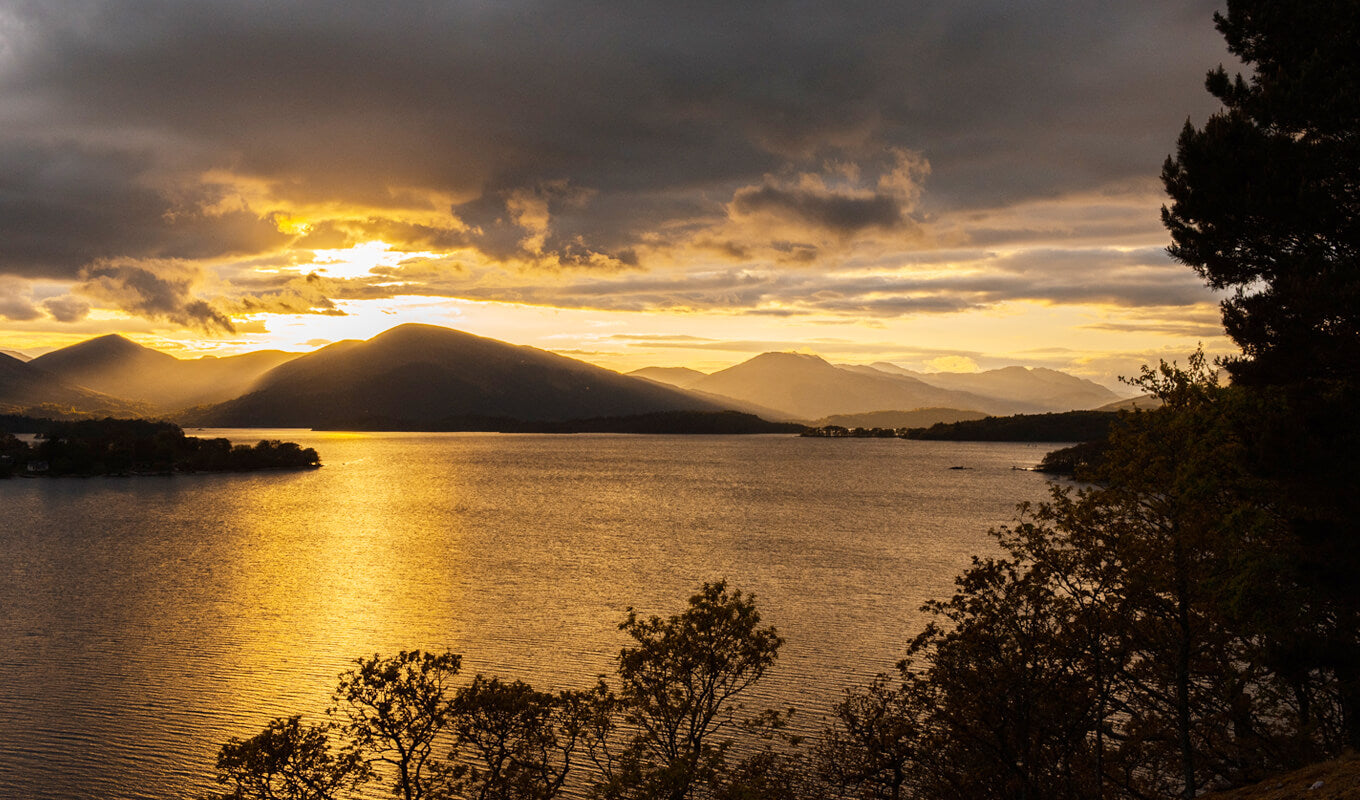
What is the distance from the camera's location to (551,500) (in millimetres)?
137125

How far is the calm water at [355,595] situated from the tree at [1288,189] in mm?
25349

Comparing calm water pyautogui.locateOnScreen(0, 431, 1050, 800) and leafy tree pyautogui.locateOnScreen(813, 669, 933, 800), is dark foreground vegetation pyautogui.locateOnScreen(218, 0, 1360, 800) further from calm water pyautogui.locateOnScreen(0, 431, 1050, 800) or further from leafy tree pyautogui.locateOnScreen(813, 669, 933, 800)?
Result: calm water pyautogui.locateOnScreen(0, 431, 1050, 800)

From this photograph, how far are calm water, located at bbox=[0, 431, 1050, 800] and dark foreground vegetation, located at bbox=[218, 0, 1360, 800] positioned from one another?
502 inches

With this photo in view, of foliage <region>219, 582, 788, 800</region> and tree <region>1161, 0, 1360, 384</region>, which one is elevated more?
tree <region>1161, 0, 1360, 384</region>

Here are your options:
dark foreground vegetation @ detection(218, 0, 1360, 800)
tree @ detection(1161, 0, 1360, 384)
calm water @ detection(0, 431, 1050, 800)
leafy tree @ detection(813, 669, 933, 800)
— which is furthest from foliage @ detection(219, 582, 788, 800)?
tree @ detection(1161, 0, 1360, 384)

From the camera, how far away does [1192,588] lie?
79.7ft

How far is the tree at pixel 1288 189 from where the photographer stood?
64.1 ft

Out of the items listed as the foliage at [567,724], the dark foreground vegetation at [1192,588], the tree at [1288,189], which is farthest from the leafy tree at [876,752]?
the tree at [1288,189]

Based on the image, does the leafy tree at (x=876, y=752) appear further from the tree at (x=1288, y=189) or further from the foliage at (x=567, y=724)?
the tree at (x=1288, y=189)

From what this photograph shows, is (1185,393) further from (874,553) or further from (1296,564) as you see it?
(874,553)

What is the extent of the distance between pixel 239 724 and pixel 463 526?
69989 millimetres

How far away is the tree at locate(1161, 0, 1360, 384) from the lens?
19.5 metres

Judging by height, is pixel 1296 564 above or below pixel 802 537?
above

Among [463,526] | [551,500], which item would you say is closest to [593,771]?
[463,526]
